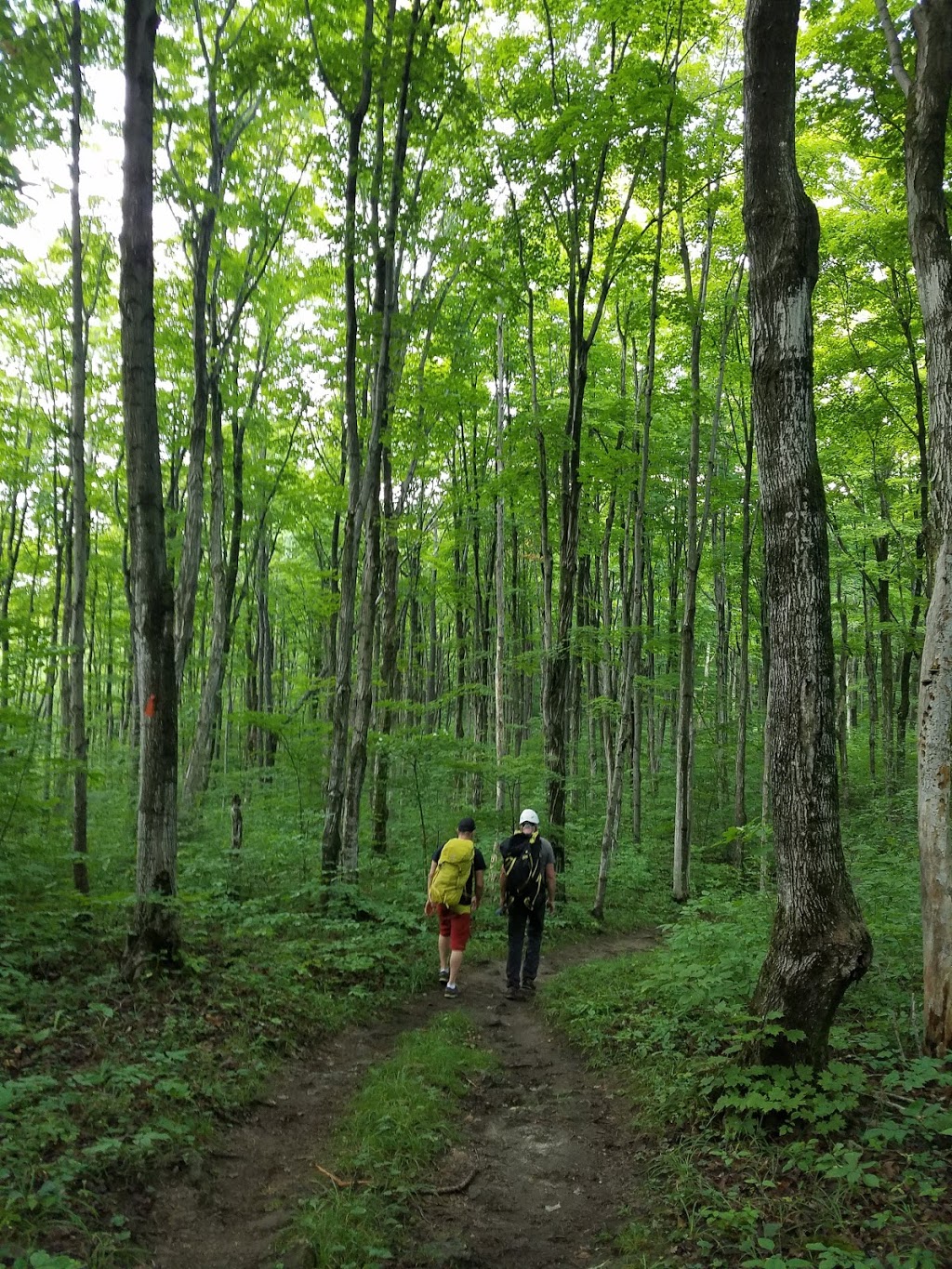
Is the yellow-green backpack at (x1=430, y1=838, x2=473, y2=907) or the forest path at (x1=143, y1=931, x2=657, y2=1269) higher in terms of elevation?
the yellow-green backpack at (x1=430, y1=838, x2=473, y2=907)

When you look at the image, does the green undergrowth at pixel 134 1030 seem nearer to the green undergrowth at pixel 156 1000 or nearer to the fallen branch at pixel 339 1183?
the green undergrowth at pixel 156 1000

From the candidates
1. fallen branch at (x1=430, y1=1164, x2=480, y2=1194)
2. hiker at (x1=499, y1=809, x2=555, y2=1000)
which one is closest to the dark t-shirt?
hiker at (x1=499, y1=809, x2=555, y2=1000)

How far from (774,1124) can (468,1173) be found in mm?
1694

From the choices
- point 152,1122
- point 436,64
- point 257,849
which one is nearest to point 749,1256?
point 152,1122

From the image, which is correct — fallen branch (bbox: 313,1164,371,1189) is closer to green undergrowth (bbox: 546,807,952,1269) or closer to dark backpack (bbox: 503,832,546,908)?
green undergrowth (bbox: 546,807,952,1269)

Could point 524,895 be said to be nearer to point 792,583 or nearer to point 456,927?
point 456,927

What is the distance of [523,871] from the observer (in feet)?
25.7

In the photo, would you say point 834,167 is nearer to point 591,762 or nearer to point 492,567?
point 492,567

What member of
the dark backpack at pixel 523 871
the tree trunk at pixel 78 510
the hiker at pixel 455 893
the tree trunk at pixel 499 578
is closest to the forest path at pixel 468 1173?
the hiker at pixel 455 893

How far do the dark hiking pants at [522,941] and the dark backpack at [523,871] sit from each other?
11 centimetres

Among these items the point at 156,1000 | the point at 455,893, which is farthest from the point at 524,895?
the point at 156,1000

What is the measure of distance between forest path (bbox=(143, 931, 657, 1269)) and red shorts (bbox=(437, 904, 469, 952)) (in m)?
1.59

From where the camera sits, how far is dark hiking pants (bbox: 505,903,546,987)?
7.89 m

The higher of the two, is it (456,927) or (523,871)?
(523,871)
